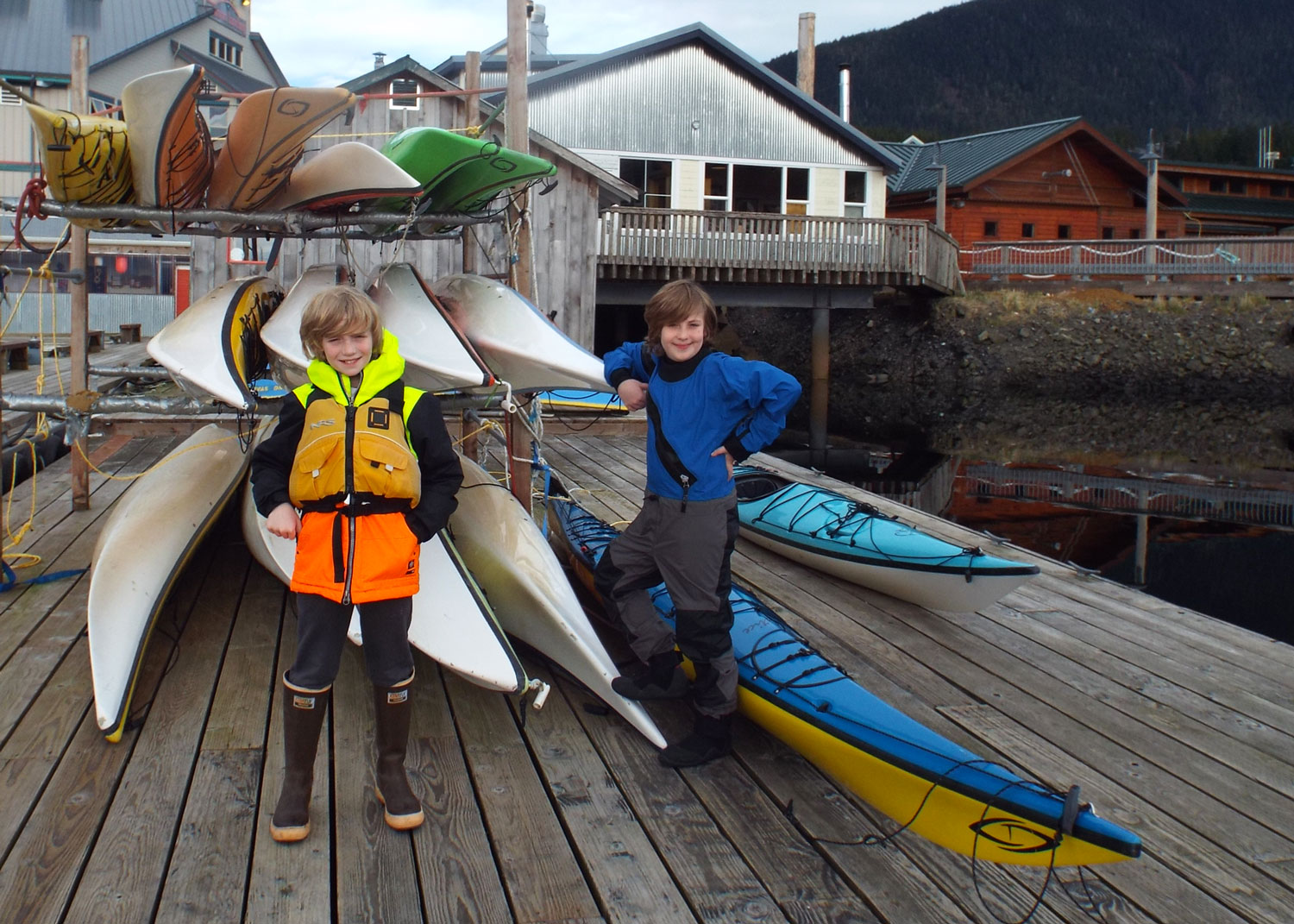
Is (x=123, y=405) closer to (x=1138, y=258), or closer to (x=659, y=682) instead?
(x=659, y=682)

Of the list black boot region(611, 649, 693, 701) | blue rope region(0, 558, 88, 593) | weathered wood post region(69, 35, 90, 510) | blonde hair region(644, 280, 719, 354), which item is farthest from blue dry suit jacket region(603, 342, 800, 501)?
weathered wood post region(69, 35, 90, 510)

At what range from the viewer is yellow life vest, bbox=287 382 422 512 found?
8.89 feet

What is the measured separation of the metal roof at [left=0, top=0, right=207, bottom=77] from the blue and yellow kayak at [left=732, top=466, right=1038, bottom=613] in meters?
27.5

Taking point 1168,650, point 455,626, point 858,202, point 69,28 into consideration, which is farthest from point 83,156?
point 69,28

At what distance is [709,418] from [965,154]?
115 ft

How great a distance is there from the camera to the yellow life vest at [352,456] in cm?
271

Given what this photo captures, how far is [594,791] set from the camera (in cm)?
310

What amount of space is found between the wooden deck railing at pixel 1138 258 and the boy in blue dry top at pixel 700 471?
25378mm

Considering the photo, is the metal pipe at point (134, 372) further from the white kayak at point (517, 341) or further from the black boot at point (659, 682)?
the black boot at point (659, 682)

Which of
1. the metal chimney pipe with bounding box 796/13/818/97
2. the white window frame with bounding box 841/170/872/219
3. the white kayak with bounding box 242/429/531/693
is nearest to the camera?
the white kayak with bounding box 242/429/531/693

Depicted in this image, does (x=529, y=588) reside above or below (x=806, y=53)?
below

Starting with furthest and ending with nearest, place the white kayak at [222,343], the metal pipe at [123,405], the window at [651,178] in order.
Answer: the window at [651,178], the metal pipe at [123,405], the white kayak at [222,343]

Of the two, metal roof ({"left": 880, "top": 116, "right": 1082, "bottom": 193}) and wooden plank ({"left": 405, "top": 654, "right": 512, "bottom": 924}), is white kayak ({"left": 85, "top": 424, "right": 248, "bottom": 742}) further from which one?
metal roof ({"left": 880, "top": 116, "right": 1082, "bottom": 193})

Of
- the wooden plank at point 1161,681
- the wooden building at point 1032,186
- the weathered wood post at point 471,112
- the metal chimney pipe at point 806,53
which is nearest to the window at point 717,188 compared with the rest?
the metal chimney pipe at point 806,53
